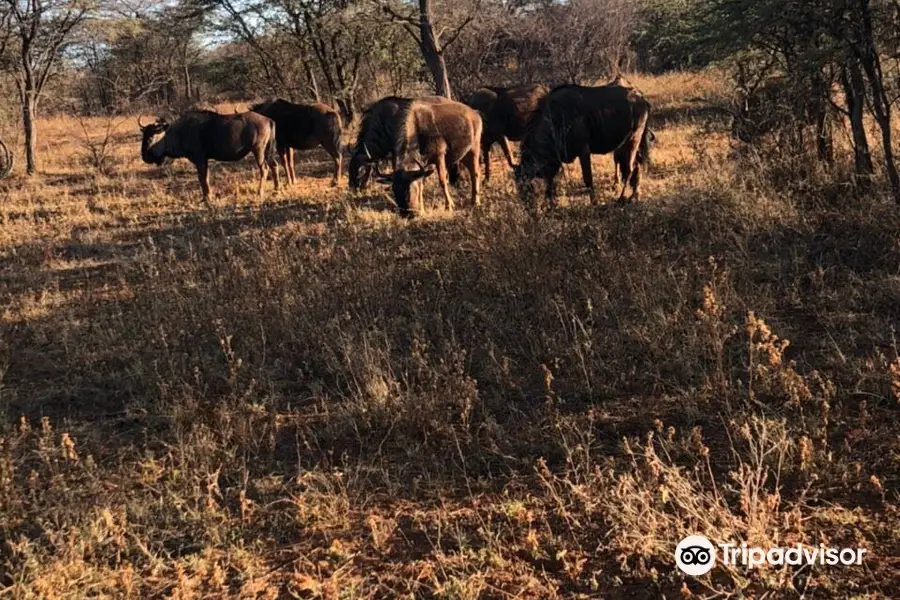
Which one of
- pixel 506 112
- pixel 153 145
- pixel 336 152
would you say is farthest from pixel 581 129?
pixel 153 145

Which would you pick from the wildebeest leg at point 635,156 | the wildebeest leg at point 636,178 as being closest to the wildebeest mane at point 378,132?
the wildebeest leg at point 635,156

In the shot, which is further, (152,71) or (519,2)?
(152,71)

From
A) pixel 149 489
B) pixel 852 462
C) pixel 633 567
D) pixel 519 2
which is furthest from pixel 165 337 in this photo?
pixel 519 2

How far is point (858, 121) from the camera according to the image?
7.34m

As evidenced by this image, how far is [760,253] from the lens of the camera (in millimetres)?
6227

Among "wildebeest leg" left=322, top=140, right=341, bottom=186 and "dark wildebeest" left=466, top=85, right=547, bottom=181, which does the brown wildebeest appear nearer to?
"dark wildebeest" left=466, top=85, right=547, bottom=181

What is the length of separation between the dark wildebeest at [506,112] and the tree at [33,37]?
11083 millimetres

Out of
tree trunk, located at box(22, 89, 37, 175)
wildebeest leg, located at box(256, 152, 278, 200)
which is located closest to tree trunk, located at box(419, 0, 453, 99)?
wildebeest leg, located at box(256, 152, 278, 200)

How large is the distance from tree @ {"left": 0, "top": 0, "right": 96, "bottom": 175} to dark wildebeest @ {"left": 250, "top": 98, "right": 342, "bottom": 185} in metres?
6.71

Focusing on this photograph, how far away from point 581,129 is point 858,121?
3.06 metres

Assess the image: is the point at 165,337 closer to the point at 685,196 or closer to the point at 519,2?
the point at 685,196

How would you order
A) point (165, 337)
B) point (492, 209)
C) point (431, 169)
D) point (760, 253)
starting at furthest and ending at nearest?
point (431, 169)
point (492, 209)
point (760, 253)
point (165, 337)

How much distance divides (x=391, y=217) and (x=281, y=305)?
369 cm

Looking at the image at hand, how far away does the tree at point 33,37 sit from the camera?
655 inches
